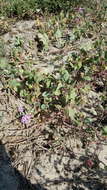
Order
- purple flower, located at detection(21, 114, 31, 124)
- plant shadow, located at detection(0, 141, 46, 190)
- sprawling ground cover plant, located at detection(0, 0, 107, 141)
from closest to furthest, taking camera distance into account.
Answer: plant shadow, located at detection(0, 141, 46, 190) → purple flower, located at detection(21, 114, 31, 124) → sprawling ground cover plant, located at detection(0, 0, 107, 141)

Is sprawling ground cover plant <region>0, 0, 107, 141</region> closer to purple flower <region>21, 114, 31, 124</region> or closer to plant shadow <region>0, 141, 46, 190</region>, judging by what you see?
purple flower <region>21, 114, 31, 124</region>

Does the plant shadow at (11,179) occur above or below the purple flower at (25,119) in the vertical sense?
below

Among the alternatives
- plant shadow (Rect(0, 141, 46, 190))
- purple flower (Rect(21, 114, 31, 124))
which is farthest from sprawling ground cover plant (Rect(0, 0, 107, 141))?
plant shadow (Rect(0, 141, 46, 190))

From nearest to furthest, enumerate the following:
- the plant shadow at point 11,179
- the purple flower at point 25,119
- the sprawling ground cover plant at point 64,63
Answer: the plant shadow at point 11,179 < the purple flower at point 25,119 < the sprawling ground cover plant at point 64,63

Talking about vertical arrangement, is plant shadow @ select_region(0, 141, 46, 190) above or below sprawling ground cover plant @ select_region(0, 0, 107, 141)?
below

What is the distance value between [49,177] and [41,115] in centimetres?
95

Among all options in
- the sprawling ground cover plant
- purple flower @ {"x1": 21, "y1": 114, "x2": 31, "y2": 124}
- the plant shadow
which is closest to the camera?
the plant shadow

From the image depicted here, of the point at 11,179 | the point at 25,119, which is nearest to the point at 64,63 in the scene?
the point at 25,119

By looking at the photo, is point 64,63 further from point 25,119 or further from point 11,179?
point 11,179

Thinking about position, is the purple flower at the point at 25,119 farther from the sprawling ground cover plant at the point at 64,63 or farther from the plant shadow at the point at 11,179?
the plant shadow at the point at 11,179

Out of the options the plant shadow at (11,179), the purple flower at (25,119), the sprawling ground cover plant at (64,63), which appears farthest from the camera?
the sprawling ground cover plant at (64,63)

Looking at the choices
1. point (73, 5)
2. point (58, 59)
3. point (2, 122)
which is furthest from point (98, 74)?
point (73, 5)

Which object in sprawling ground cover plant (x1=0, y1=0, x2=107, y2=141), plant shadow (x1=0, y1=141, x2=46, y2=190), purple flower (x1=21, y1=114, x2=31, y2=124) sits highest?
sprawling ground cover plant (x1=0, y1=0, x2=107, y2=141)

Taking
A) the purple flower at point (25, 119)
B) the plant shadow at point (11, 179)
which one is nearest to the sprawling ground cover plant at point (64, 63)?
the purple flower at point (25, 119)
